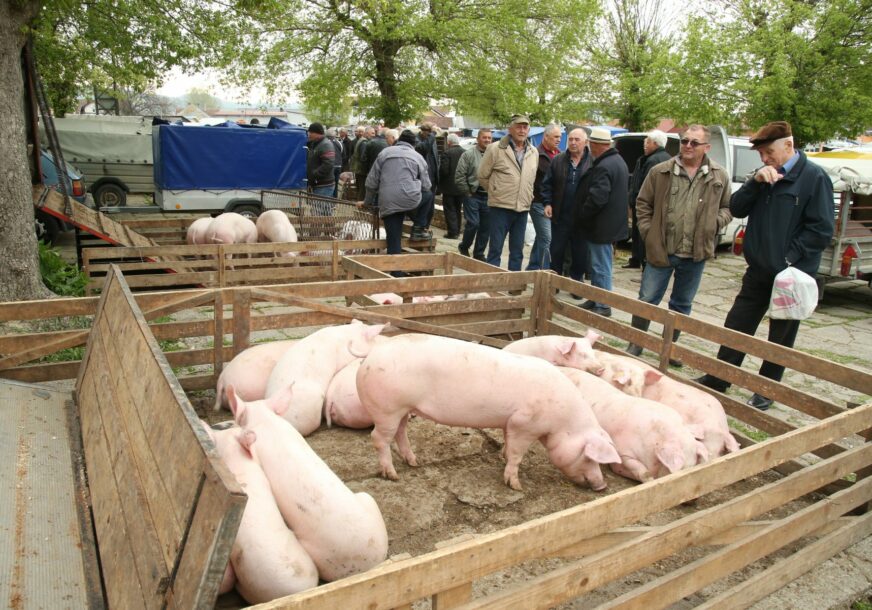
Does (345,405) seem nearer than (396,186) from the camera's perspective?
Yes

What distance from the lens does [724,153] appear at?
12.5 meters

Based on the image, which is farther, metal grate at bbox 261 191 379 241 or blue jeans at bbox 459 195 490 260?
blue jeans at bbox 459 195 490 260

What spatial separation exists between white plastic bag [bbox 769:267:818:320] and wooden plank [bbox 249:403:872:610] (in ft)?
6.96

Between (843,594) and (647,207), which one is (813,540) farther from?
(647,207)

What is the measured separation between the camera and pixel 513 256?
8992mm

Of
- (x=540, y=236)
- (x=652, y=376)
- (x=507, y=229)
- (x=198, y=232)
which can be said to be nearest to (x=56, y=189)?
(x=198, y=232)

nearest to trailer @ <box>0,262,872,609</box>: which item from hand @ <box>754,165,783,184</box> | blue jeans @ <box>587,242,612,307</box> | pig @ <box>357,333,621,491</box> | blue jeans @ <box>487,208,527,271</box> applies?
pig @ <box>357,333,621,491</box>

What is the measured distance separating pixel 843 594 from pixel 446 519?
6.33ft

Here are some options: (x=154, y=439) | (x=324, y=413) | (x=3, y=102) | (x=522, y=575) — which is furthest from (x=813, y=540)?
(x=3, y=102)

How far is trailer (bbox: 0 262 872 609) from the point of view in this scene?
223cm

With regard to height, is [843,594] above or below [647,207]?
below

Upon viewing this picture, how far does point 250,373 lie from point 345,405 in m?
0.69

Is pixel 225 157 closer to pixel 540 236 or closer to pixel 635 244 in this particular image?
pixel 540 236

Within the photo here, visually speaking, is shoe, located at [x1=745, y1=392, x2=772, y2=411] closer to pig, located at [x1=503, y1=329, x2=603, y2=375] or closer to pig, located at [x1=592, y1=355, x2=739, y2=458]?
pig, located at [x1=592, y1=355, x2=739, y2=458]
